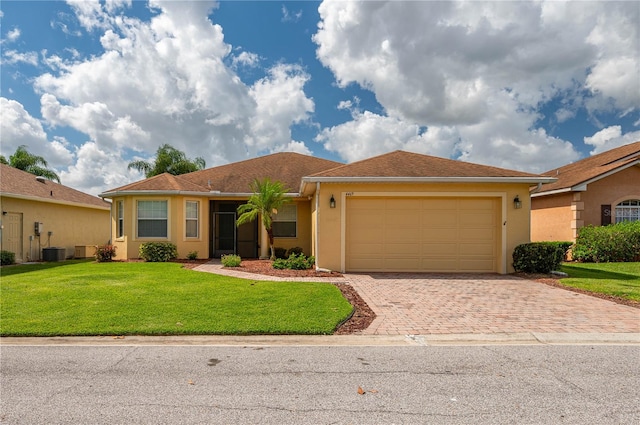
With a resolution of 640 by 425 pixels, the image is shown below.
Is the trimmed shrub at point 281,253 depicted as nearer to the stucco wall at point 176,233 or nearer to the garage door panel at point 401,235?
the stucco wall at point 176,233

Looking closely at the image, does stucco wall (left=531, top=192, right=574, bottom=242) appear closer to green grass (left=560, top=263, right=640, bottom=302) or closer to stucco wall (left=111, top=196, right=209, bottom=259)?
green grass (left=560, top=263, right=640, bottom=302)

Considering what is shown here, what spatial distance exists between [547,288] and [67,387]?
9978 mm

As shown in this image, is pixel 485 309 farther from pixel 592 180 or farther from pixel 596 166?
pixel 596 166

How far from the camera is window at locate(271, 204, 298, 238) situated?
15.9m

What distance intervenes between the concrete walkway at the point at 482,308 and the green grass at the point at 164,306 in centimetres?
95

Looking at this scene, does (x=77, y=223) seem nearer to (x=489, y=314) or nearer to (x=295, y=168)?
(x=295, y=168)

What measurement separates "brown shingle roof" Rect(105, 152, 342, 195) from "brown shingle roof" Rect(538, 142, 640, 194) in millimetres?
10948

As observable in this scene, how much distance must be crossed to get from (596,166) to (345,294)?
15894 mm

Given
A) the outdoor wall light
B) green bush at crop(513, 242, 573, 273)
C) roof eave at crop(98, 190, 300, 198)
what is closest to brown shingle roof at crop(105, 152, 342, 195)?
roof eave at crop(98, 190, 300, 198)

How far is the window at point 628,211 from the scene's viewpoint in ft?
52.2

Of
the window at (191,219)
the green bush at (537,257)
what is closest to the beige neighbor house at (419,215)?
the green bush at (537,257)

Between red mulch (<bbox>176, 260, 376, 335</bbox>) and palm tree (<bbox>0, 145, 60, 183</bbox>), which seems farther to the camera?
palm tree (<bbox>0, 145, 60, 183</bbox>)

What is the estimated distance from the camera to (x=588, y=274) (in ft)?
37.6

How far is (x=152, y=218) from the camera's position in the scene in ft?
47.9
